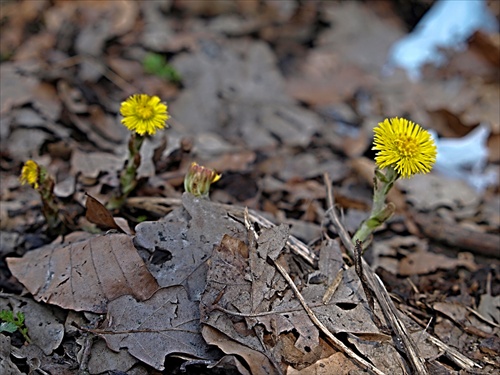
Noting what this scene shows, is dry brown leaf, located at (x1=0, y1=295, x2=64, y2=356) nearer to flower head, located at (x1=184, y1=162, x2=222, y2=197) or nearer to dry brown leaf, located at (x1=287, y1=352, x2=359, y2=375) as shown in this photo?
flower head, located at (x1=184, y1=162, x2=222, y2=197)

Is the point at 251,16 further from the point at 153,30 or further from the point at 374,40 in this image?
the point at 374,40

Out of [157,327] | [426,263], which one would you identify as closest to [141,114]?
[157,327]

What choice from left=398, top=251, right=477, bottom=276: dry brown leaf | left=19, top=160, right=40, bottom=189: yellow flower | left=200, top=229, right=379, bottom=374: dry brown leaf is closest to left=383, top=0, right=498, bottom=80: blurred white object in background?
left=398, top=251, right=477, bottom=276: dry brown leaf

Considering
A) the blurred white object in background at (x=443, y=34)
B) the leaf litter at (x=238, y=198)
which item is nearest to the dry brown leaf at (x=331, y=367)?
the leaf litter at (x=238, y=198)

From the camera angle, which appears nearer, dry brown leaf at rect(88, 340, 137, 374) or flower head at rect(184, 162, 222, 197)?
dry brown leaf at rect(88, 340, 137, 374)

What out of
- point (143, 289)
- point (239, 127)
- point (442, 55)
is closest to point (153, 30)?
point (239, 127)

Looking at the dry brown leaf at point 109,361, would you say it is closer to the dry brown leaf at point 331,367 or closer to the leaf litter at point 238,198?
the leaf litter at point 238,198
